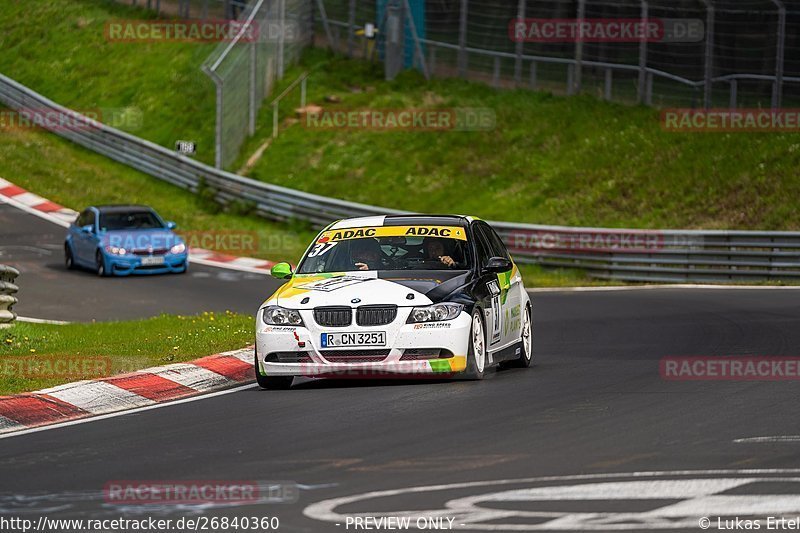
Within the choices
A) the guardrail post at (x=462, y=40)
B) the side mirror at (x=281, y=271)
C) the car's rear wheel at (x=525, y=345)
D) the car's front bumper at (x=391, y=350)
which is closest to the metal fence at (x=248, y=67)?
the guardrail post at (x=462, y=40)

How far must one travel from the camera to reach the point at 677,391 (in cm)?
1170

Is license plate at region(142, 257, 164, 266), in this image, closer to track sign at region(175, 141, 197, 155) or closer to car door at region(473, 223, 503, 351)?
track sign at region(175, 141, 197, 155)

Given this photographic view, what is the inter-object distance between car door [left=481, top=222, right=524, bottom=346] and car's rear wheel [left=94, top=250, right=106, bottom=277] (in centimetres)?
1567

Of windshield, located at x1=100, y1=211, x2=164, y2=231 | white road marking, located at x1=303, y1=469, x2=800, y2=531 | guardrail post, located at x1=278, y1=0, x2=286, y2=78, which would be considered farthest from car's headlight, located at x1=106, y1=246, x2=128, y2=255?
white road marking, located at x1=303, y1=469, x2=800, y2=531

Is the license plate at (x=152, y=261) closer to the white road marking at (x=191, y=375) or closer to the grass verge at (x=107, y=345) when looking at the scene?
the grass verge at (x=107, y=345)

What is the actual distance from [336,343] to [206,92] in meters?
35.3

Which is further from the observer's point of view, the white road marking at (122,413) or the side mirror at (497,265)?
the side mirror at (497,265)

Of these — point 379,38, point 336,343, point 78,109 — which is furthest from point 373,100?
point 336,343

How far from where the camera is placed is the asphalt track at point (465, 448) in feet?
23.8

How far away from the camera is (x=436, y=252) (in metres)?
13.6

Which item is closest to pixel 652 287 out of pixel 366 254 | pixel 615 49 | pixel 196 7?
pixel 615 49

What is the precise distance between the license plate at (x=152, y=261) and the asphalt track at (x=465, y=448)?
16.2m

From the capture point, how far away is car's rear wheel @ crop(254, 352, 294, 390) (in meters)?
12.7

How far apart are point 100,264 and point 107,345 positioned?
13613mm
